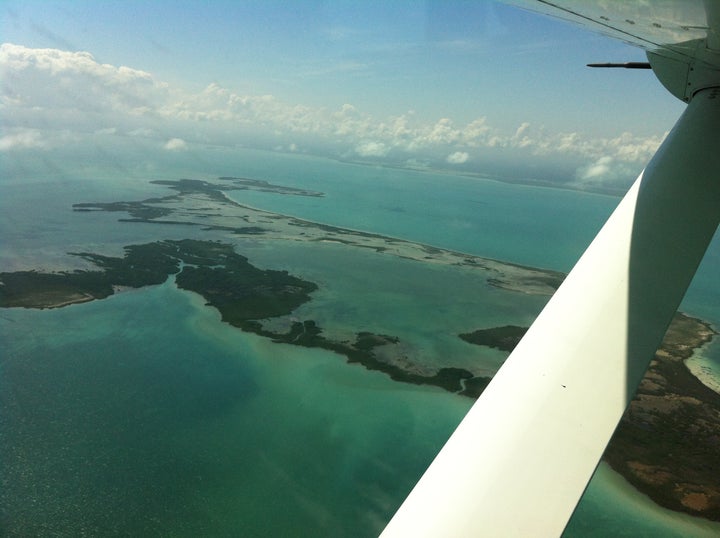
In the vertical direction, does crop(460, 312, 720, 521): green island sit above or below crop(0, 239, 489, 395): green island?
below

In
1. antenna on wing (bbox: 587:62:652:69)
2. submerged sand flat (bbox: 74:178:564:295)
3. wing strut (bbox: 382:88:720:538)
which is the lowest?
submerged sand flat (bbox: 74:178:564:295)

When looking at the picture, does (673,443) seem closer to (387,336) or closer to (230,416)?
(387,336)

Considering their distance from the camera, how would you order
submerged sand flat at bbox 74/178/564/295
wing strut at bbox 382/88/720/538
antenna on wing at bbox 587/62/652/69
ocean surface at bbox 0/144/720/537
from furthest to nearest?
submerged sand flat at bbox 74/178/564/295 → ocean surface at bbox 0/144/720/537 → antenna on wing at bbox 587/62/652/69 → wing strut at bbox 382/88/720/538

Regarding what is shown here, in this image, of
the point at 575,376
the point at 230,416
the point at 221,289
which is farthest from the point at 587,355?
the point at 221,289

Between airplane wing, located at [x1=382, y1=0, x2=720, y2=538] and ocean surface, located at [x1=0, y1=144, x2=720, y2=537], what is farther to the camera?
ocean surface, located at [x1=0, y1=144, x2=720, y2=537]

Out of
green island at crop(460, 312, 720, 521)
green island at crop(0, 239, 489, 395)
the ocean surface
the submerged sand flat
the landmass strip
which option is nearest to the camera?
the ocean surface

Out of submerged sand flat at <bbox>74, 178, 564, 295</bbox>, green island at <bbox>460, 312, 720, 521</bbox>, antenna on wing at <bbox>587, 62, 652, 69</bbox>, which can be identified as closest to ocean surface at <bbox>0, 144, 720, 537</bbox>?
green island at <bbox>460, 312, 720, 521</bbox>

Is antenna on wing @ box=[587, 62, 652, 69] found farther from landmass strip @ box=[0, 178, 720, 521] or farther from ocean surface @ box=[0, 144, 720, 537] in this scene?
landmass strip @ box=[0, 178, 720, 521]

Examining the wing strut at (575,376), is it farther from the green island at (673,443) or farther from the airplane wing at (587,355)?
the green island at (673,443)
